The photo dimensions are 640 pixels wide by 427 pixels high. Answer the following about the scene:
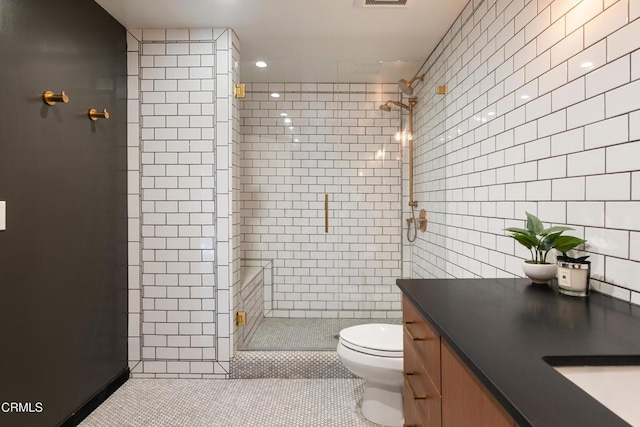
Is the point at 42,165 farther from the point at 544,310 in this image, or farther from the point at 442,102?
the point at 442,102

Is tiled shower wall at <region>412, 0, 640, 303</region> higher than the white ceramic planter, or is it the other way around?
tiled shower wall at <region>412, 0, 640, 303</region>

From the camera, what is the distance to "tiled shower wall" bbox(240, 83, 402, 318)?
11.2 feet

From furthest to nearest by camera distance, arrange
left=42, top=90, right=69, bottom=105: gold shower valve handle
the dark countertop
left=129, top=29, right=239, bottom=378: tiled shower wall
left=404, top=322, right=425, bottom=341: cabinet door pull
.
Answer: left=129, top=29, right=239, bottom=378: tiled shower wall → left=42, top=90, right=69, bottom=105: gold shower valve handle → left=404, top=322, right=425, bottom=341: cabinet door pull → the dark countertop

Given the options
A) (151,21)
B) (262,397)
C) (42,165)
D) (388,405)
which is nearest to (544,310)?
(388,405)

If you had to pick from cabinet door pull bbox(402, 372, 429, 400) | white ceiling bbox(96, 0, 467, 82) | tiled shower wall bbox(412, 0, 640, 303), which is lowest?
cabinet door pull bbox(402, 372, 429, 400)

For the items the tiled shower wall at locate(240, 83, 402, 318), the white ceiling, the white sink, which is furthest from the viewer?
the tiled shower wall at locate(240, 83, 402, 318)

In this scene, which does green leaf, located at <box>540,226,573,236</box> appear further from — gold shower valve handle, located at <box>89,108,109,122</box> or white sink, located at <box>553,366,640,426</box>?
gold shower valve handle, located at <box>89,108,109,122</box>

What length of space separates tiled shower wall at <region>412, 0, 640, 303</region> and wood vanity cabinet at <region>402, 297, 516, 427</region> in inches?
24.4

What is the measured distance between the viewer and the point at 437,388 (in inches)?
42.4

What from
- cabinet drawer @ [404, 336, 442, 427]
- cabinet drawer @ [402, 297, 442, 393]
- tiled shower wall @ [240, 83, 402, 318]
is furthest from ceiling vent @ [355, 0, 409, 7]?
cabinet drawer @ [404, 336, 442, 427]

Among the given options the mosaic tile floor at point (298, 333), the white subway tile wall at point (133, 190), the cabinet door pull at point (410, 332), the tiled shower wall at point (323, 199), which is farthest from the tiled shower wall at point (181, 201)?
the cabinet door pull at point (410, 332)

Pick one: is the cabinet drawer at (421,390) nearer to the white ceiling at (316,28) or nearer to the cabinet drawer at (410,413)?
the cabinet drawer at (410,413)

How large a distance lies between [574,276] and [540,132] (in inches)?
25.1

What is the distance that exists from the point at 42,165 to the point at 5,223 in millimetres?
355
